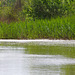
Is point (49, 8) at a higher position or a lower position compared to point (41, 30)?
higher

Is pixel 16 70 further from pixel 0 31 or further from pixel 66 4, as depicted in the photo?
pixel 66 4

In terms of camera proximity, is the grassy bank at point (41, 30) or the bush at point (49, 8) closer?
the grassy bank at point (41, 30)

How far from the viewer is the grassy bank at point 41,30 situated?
22.5 metres

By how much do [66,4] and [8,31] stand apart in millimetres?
7112

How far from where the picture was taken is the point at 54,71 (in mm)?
8180

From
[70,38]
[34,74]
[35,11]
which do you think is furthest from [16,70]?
[35,11]

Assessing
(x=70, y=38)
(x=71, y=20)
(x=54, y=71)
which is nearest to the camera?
(x=54, y=71)

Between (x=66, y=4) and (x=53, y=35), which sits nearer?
(x=53, y=35)

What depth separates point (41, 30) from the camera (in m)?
22.9

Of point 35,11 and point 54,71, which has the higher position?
point 54,71

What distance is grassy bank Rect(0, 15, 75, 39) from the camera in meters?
22.5

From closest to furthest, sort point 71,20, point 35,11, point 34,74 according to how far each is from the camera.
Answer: point 34,74
point 71,20
point 35,11

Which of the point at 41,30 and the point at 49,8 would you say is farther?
the point at 49,8

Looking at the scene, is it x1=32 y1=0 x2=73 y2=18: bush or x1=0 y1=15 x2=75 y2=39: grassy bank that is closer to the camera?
x1=0 y1=15 x2=75 y2=39: grassy bank
